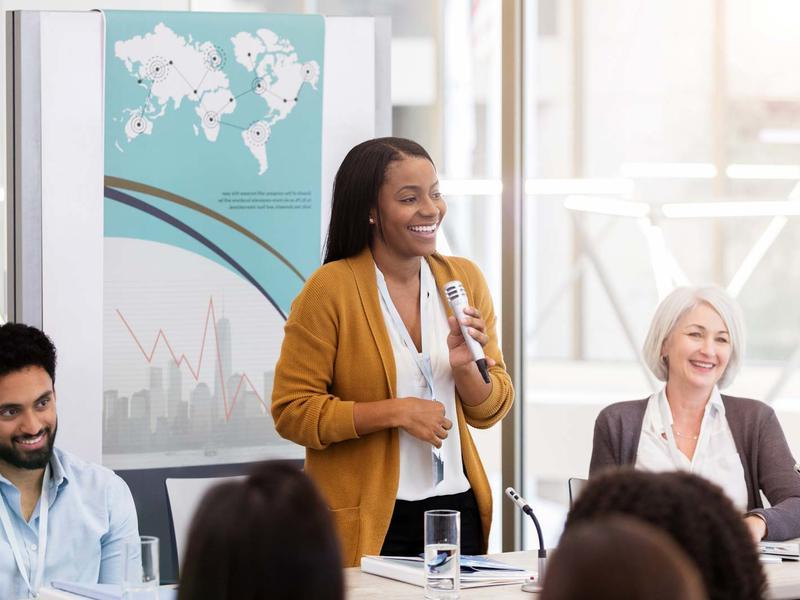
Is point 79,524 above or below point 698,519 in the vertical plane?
below

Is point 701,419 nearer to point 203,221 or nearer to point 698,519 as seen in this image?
point 203,221

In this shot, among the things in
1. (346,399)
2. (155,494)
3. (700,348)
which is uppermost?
(700,348)

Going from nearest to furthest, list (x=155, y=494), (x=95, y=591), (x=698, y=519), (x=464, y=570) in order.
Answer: (x=698, y=519) < (x=95, y=591) < (x=464, y=570) < (x=155, y=494)

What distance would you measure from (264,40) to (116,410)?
4.26 feet

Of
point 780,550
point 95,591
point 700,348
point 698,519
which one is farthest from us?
point 700,348

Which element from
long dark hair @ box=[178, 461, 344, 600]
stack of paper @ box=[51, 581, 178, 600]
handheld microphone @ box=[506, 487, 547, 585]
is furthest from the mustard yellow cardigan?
long dark hair @ box=[178, 461, 344, 600]

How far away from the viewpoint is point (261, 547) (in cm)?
79

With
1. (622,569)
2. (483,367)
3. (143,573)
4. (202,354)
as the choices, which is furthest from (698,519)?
(202,354)

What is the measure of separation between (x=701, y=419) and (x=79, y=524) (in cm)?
176

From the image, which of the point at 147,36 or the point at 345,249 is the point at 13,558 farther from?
the point at 147,36

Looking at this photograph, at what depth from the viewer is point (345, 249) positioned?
3.08m

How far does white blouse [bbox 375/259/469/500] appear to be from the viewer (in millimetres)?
2883

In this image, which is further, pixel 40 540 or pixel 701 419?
pixel 701 419

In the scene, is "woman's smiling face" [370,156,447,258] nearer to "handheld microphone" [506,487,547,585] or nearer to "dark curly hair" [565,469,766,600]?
"handheld microphone" [506,487,547,585]
